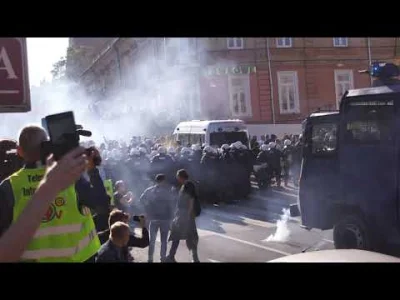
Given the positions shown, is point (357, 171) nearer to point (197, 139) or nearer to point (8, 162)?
point (8, 162)

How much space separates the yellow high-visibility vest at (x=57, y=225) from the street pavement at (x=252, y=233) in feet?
10.9

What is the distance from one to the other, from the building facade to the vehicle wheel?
287 centimetres

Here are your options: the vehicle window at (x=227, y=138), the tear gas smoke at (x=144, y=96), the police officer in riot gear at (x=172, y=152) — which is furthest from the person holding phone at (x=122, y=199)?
the vehicle window at (x=227, y=138)

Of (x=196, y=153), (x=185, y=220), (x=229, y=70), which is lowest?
(x=185, y=220)

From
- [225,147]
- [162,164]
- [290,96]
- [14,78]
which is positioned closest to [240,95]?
[225,147]

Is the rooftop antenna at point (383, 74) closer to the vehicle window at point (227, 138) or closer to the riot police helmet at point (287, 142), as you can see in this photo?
the riot police helmet at point (287, 142)

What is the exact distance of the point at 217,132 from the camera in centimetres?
1166

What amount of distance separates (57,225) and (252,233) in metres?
5.85

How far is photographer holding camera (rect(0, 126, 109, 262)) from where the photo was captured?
1850 mm

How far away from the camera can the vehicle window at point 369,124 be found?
503 cm

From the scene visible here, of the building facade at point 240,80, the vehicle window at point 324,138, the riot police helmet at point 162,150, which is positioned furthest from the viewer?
the riot police helmet at point 162,150

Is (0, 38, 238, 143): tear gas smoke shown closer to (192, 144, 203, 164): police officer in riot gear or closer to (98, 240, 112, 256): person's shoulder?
(192, 144, 203, 164): police officer in riot gear
